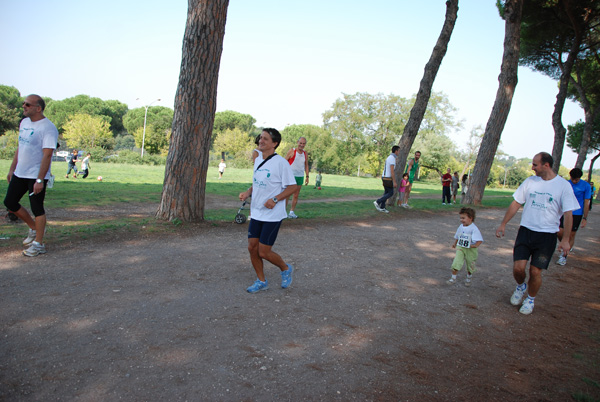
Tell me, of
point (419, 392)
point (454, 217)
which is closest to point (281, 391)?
point (419, 392)

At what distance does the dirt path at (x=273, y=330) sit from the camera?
3074 millimetres

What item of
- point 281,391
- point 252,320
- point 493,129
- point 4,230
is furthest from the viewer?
point 493,129

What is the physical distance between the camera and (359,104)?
63594 mm

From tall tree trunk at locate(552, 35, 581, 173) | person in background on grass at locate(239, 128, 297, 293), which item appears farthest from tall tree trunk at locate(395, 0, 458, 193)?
tall tree trunk at locate(552, 35, 581, 173)

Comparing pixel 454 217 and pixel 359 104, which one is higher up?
pixel 359 104

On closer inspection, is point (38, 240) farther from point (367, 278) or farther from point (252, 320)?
point (367, 278)

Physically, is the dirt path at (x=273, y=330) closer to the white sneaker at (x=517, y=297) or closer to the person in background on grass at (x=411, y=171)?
the white sneaker at (x=517, y=297)

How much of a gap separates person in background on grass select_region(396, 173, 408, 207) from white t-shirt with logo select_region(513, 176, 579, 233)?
9.85 m

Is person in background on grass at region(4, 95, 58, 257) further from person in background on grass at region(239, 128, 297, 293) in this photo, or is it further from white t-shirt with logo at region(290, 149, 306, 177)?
white t-shirt with logo at region(290, 149, 306, 177)

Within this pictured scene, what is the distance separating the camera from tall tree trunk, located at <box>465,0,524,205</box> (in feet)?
56.6

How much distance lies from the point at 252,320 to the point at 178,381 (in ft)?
4.06

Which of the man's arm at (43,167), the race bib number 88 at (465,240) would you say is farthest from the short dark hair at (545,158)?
the man's arm at (43,167)

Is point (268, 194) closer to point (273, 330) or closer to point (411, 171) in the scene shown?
point (273, 330)

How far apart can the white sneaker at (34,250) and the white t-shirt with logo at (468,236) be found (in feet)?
19.7
